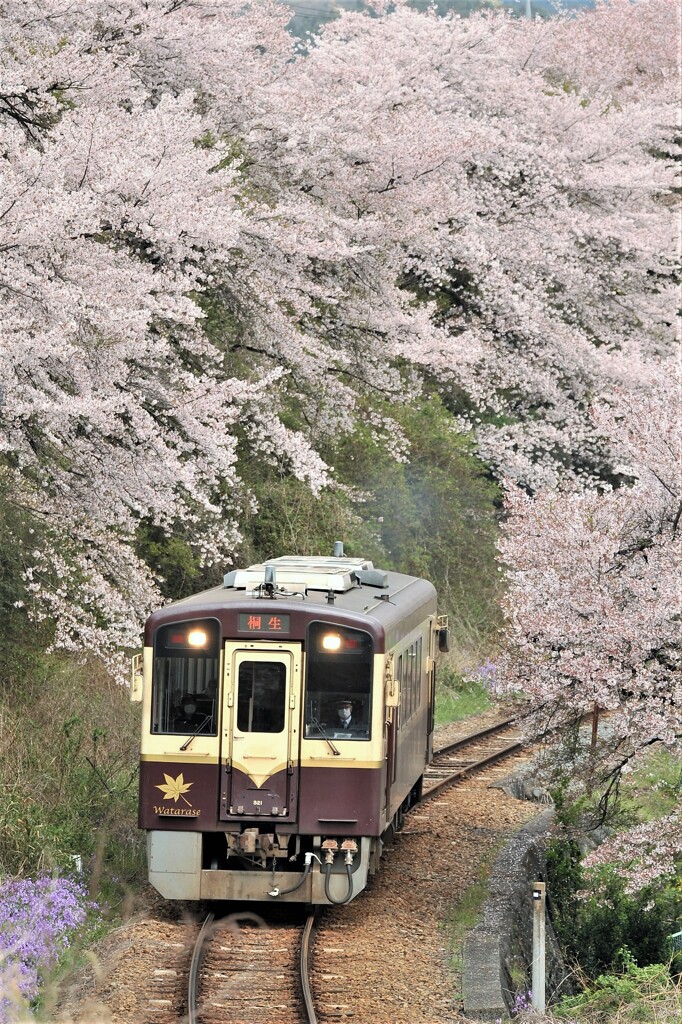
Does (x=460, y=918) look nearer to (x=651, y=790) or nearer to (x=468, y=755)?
(x=651, y=790)

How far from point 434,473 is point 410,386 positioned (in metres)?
1.77

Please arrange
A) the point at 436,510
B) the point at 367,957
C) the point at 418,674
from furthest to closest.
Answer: the point at 436,510, the point at 418,674, the point at 367,957

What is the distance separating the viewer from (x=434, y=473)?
22953 millimetres

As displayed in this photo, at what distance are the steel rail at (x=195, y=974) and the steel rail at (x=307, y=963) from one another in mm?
624

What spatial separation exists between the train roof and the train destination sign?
72 mm

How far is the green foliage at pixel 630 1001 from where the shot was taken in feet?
26.3

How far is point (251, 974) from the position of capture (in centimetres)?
848

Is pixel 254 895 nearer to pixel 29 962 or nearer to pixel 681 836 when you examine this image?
pixel 29 962

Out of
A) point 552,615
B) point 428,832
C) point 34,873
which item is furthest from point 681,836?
point 34,873

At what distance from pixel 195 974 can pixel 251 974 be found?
450 mm

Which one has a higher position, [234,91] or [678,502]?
[234,91]

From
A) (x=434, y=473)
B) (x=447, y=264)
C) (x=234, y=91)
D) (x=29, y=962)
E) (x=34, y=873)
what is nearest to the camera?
(x=29, y=962)

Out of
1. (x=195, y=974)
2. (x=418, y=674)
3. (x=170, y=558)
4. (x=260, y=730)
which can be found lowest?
(x=170, y=558)

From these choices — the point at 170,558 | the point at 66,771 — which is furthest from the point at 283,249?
the point at 66,771
